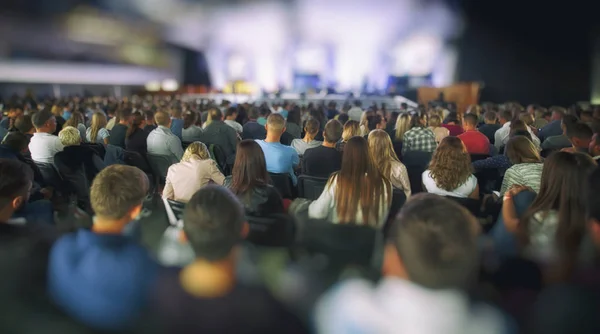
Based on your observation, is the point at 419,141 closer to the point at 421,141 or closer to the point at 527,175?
the point at 421,141

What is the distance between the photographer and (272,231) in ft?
7.77

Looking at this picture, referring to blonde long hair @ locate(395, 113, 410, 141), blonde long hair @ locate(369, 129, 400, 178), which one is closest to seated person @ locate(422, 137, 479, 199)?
blonde long hair @ locate(369, 129, 400, 178)

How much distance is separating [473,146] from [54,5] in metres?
17.5

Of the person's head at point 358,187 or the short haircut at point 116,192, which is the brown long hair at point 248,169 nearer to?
the person's head at point 358,187

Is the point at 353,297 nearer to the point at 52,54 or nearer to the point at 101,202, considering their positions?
the point at 101,202

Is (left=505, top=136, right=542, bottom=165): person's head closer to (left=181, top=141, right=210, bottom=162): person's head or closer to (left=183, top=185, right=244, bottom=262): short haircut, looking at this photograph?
(left=181, top=141, right=210, bottom=162): person's head

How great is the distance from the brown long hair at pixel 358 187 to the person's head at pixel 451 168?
53cm

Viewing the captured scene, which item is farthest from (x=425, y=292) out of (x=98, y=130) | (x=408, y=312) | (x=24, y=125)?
(x=98, y=130)

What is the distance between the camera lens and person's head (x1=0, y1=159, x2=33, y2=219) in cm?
229

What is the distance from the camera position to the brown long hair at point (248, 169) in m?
3.02

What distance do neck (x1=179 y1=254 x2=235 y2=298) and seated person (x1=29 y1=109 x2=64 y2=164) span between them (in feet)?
13.0

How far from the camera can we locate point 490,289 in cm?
159

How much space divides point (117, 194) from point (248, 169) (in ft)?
4.13

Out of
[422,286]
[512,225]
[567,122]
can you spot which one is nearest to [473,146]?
[567,122]
